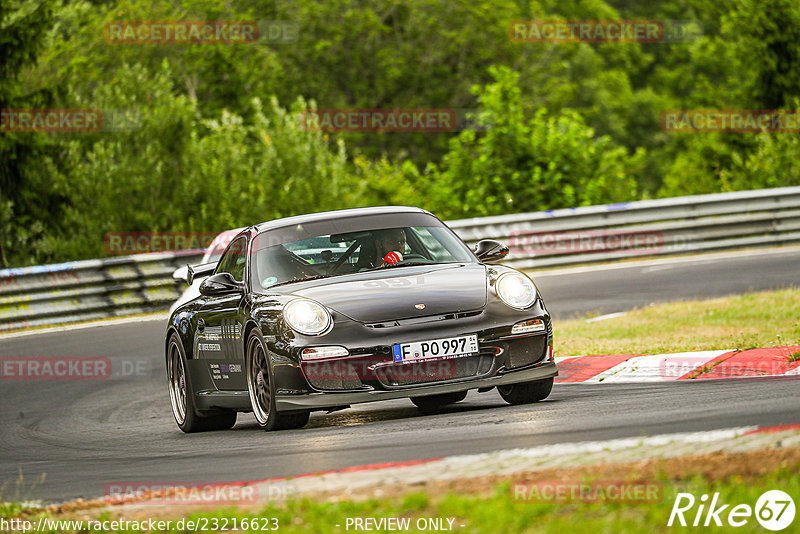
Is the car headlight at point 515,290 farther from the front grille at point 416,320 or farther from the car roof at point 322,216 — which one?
the car roof at point 322,216

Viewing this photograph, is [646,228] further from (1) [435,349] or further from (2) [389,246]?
(1) [435,349]

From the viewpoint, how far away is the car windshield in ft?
30.9

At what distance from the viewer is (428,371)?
27.4ft

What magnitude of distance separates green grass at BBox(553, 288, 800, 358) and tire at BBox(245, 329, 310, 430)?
12.1 feet

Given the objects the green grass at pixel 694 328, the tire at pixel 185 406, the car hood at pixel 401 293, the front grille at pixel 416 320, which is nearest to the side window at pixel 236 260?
the tire at pixel 185 406

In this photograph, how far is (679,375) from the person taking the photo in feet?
32.8

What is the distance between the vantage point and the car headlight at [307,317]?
8414 mm

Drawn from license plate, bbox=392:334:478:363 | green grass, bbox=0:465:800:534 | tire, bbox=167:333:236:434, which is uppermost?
green grass, bbox=0:465:800:534

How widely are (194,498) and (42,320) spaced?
14323 mm

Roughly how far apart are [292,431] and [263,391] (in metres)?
0.38

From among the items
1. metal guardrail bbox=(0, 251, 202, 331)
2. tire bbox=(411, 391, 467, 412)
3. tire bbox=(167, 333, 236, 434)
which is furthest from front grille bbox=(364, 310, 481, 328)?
metal guardrail bbox=(0, 251, 202, 331)

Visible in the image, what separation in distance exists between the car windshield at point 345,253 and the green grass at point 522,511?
4033 millimetres

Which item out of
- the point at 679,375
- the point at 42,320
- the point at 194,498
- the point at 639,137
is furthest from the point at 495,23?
the point at 194,498

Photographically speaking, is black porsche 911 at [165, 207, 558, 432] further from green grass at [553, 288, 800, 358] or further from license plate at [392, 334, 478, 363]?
green grass at [553, 288, 800, 358]
